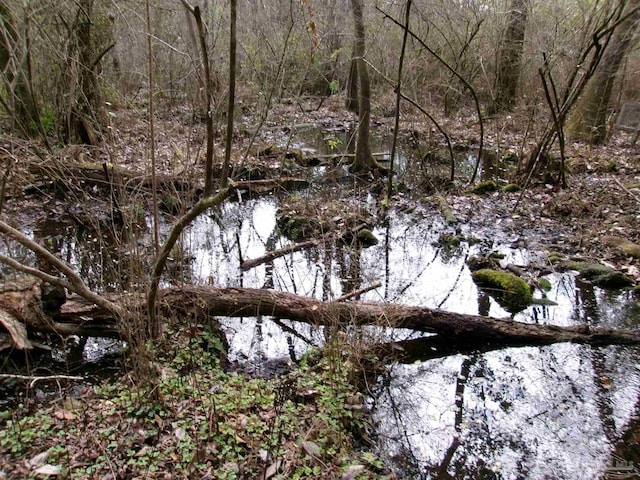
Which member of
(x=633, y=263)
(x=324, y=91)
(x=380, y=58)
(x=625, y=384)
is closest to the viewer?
(x=625, y=384)

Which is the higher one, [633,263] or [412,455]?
[633,263]

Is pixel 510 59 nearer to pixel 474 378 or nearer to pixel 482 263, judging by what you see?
pixel 482 263

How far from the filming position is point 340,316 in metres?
4.77

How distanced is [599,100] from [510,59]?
10.9 ft

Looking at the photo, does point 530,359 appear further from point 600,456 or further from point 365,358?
point 365,358

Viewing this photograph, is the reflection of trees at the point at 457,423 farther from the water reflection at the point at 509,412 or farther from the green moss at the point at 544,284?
the green moss at the point at 544,284

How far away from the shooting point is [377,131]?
1711 centimetres

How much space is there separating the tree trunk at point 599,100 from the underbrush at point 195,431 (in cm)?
1149

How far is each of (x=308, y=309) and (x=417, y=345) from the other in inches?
52.7

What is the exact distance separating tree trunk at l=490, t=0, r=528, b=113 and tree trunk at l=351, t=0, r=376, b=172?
392 cm

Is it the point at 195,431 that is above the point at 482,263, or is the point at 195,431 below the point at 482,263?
below

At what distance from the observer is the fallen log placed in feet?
15.2

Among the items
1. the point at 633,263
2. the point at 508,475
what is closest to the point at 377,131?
the point at 633,263

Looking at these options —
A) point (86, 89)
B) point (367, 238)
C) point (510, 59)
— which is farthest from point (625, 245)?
point (86, 89)
